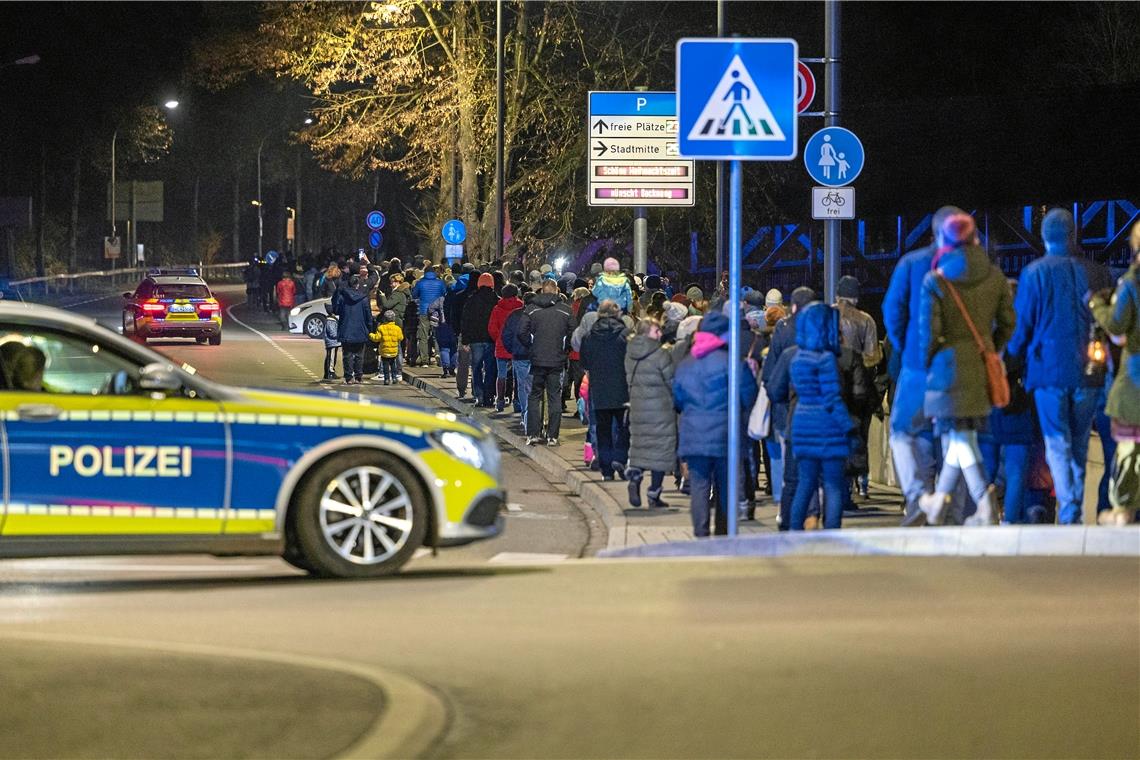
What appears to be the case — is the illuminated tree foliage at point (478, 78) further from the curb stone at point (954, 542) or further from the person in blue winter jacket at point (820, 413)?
the curb stone at point (954, 542)

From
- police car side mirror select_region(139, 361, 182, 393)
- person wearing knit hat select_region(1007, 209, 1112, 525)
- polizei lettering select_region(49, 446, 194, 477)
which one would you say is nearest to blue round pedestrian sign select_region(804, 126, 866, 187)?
person wearing knit hat select_region(1007, 209, 1112, 525)

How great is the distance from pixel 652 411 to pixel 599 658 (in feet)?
21.6

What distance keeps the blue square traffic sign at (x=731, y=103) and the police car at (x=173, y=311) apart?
31.3 m

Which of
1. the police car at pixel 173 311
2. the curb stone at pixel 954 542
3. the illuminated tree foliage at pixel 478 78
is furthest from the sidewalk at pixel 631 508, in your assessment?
the illuminated tree foliage at pixel 478 78

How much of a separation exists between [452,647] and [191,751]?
2.12 metres

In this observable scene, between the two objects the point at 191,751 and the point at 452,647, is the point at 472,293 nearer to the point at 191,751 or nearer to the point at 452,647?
the point at 452,647

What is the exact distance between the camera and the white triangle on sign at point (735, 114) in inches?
492

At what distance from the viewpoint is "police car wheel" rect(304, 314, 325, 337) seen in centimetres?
4616

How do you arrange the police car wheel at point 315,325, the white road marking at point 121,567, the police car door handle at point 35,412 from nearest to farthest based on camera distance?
the police car door handle at point 35,412 → the white road marking at point 121,567 → the police car wheel at point 315,325

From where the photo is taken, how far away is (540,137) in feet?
154

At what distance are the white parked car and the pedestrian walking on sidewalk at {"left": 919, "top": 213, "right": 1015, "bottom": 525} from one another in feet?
113

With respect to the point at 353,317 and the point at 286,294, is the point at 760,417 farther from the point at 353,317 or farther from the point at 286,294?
the point at 286,294

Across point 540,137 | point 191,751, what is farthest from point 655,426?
point 540,137

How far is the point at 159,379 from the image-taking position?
10750 mm
